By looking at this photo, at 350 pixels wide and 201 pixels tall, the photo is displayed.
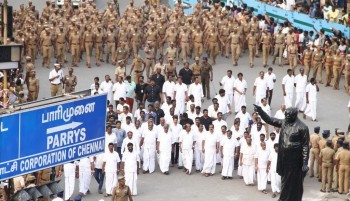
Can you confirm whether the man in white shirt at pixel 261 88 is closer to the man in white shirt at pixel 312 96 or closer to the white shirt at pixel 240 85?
the white shirt at pixel 240 85

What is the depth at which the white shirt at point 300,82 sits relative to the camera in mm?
32219

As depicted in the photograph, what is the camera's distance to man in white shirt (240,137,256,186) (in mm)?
27328

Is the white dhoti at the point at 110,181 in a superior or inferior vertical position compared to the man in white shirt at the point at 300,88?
inferior

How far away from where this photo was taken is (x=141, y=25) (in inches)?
1521

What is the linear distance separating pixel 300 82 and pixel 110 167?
7714 mm

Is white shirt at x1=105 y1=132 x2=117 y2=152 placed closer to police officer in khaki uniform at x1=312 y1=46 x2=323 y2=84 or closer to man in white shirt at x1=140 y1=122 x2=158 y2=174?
Answer: man in white shirt at x1=140 y1=122 x2=158 y2=174

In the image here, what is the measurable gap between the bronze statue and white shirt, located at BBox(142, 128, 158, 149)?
10.5 meters

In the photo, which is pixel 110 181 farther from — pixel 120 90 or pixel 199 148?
pixel 120 90

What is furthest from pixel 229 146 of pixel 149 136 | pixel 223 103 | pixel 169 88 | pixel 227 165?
pixel 169 88

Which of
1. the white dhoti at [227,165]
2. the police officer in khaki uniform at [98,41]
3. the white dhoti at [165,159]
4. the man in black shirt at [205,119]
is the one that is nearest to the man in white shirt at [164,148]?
the white dhoti at [165,159]

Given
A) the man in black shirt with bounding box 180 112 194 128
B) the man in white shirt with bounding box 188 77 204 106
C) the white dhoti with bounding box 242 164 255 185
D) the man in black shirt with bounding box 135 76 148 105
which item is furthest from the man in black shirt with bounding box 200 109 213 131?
the man in black shirt with bounding box 135 76 148 105

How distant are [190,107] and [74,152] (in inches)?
491

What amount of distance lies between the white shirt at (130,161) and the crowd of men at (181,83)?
22 millimetres

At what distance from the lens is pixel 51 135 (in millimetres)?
16875
